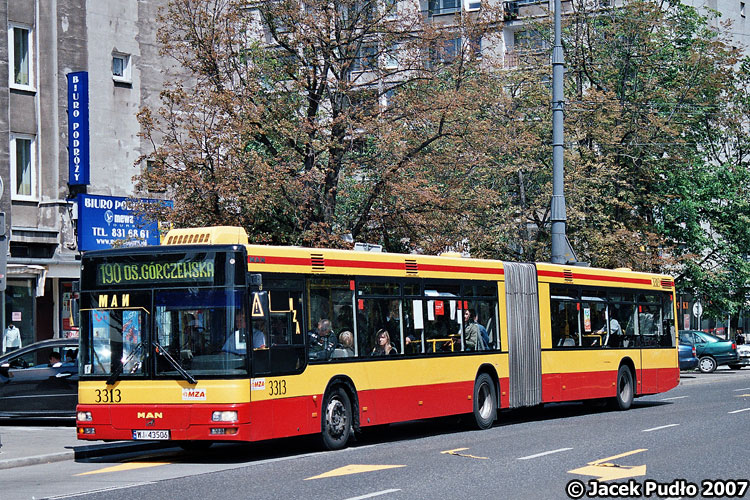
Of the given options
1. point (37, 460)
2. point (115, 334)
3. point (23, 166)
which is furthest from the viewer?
point (23, 166)

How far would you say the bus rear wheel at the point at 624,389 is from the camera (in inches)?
953

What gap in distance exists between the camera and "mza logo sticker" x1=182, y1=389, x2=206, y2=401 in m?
14.5

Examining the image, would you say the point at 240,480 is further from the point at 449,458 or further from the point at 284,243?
the point at 284,243

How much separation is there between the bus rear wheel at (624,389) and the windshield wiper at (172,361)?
1191 cm

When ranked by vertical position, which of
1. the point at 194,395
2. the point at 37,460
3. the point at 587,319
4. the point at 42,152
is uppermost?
the point at 42,152

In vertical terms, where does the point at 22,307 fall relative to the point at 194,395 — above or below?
above

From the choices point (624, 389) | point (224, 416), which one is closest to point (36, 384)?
point (224, 416)

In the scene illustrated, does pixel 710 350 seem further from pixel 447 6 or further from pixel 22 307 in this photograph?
pixel 447 6

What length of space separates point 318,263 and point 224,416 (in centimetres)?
282

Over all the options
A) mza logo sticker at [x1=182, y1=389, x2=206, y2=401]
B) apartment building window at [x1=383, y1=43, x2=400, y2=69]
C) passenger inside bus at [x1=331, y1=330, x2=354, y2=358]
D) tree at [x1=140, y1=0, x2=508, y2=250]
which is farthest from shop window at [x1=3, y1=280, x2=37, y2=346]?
mza logo sticker at [x1=182, y1=389, x2=206, y2=401]

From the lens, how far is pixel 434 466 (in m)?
13.9

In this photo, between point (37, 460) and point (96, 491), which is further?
point (37, 460)

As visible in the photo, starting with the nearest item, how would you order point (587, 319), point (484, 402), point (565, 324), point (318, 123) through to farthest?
point (484, 402) → point (565, 324) → point (587, 319) → point (318, 123)

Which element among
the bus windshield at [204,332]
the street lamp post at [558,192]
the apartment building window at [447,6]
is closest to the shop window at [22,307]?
the street lamp post at [558,192]
